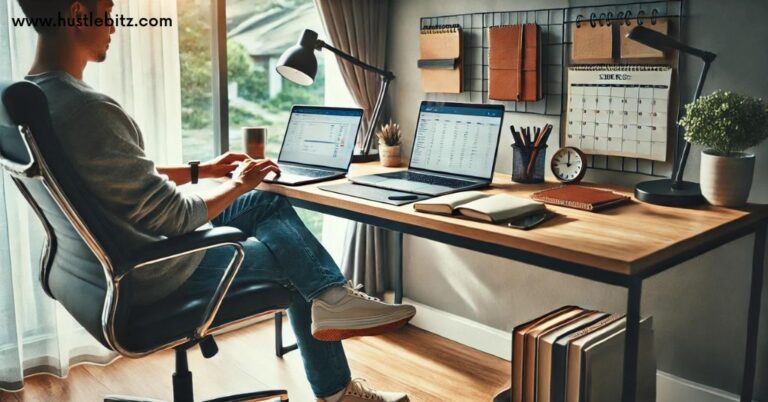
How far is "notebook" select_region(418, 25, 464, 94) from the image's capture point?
8.87 feet

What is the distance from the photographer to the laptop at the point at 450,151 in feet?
7.29

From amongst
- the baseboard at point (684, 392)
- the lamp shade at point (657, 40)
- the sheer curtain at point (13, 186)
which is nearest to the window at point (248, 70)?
the sheer curtain at point (13, 186)

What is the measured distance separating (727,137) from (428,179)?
0.89 metres

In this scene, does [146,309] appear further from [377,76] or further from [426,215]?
[377,76]

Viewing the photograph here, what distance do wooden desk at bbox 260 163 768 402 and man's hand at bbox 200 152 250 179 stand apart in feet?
0.94

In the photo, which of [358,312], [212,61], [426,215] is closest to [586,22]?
[426,215]

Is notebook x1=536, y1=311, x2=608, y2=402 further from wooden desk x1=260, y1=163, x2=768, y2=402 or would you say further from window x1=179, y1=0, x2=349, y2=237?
window x1=179, y1=0, x2=349, y2=237

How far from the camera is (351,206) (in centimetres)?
199

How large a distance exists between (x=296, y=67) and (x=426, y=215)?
2.97ft

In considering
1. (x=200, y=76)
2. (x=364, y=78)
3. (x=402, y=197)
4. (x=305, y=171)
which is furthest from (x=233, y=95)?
(x=402, y=197)

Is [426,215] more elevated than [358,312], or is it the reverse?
[426,215]

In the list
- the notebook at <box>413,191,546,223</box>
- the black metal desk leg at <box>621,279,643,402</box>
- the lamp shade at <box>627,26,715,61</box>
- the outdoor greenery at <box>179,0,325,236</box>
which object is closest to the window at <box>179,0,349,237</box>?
the outdoor greenery at <box>179,0,325,236</box>

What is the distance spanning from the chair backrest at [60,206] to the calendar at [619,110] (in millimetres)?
1526

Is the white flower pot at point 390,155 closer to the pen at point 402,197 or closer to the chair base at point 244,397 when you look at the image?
the pen at point 402,197
